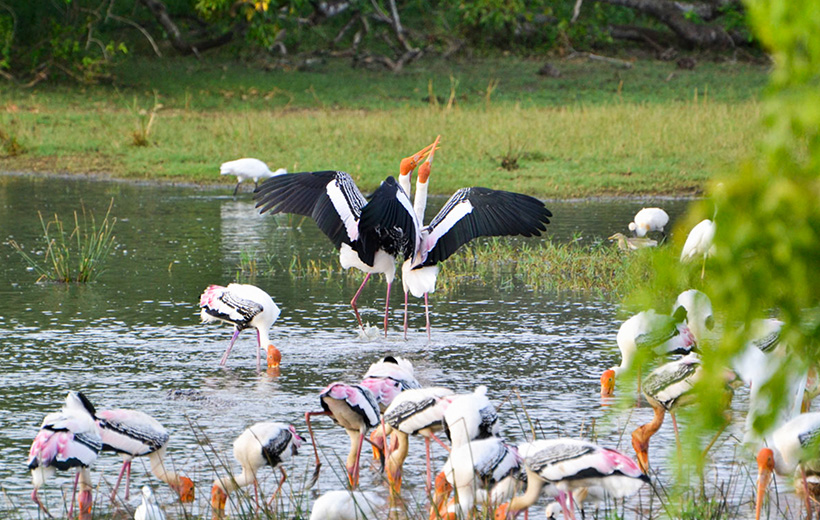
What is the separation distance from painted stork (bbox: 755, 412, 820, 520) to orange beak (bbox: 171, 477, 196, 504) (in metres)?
1.88

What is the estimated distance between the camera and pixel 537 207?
7.58m

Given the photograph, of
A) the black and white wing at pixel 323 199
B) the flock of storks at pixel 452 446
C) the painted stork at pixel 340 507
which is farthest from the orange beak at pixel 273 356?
the painted stork at pixel 340 507

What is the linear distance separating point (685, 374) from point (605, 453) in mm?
1041

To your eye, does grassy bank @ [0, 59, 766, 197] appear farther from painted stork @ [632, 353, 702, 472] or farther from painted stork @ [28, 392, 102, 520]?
painted stork @ [28, 392, 102, 520]

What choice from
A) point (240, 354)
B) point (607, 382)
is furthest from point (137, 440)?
point (240, 354)

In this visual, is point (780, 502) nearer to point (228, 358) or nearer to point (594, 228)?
point (228, 358)

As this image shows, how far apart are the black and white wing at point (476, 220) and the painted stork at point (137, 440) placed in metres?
3.28

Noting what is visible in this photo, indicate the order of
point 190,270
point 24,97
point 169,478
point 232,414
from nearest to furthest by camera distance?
point 169,478, point 232,414, point 190,270, point 24,97

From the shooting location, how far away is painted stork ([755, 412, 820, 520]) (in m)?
3.95

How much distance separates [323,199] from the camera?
7.28m

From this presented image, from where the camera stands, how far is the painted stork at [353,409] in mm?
4238

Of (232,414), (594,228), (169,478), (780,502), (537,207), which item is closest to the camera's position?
(169,478)

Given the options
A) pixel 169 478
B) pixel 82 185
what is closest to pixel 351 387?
pixel 169 478

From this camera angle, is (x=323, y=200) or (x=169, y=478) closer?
(x=169, y=478)
